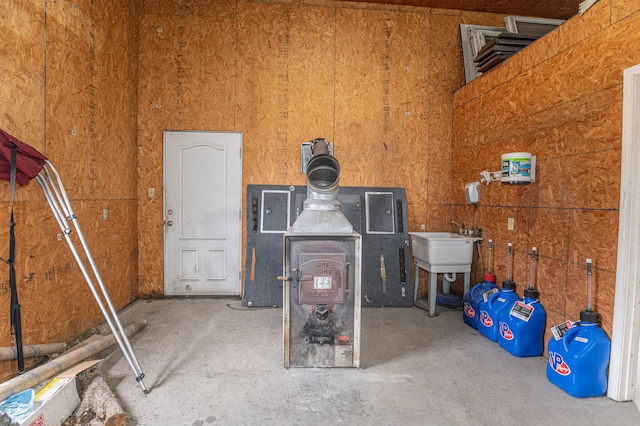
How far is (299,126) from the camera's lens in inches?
167

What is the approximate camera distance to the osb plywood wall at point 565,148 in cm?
225

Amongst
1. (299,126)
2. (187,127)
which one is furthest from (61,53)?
(299,126)

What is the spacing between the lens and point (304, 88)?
4215mm

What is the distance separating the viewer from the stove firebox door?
2.51 metres

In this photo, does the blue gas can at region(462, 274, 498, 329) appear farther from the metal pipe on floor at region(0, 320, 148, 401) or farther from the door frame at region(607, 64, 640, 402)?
the metal pipe on floor at region(0, 320, 148, 401)

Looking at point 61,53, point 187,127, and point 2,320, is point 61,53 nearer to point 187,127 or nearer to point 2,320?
point 187,127

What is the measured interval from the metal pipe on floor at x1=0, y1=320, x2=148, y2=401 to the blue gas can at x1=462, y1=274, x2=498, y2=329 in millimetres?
3246

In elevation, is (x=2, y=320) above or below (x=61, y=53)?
below

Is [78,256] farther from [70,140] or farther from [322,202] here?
[322,202]

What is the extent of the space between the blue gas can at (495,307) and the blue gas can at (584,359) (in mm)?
688

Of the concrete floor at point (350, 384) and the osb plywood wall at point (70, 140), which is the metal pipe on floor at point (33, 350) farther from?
the concrete floor at point (350, 384)

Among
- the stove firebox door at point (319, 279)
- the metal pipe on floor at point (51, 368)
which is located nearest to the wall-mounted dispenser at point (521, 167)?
the stove firebox door at point (319, 279)

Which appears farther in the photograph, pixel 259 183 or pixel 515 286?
pixel 259 183

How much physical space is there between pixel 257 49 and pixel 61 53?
2059 millimetres
